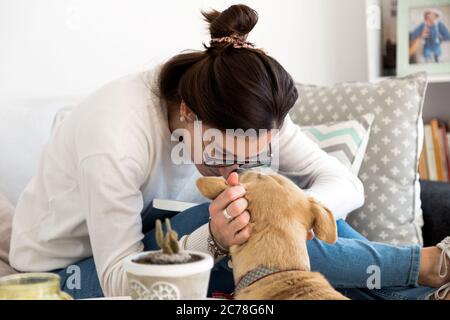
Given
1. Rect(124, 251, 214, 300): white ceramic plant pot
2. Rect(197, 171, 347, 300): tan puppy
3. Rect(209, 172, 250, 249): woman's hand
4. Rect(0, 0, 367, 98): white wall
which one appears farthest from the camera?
Rect(0, 0, 367, 98): white wall

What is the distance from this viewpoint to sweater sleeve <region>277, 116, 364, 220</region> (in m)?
1.41

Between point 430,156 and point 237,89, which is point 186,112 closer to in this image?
point 237,89

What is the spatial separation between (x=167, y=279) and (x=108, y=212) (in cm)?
46

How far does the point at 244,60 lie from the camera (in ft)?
3.56

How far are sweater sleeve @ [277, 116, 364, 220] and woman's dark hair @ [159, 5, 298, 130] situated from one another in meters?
0.30

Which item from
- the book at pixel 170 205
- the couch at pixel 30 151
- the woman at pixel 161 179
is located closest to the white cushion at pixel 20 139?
the couch at pixel 30 151

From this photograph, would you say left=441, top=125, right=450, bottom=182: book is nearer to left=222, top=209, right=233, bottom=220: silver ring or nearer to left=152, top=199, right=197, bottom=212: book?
left=152, top=199, right=197, bottom=212: book

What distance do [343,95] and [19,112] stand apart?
0.95 m

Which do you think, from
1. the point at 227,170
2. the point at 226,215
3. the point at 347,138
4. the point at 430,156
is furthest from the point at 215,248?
the point at 430,156

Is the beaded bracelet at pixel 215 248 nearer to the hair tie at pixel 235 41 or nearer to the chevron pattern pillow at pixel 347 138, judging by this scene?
the hair tie at pixel 235 41

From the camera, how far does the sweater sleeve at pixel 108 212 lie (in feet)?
3.56

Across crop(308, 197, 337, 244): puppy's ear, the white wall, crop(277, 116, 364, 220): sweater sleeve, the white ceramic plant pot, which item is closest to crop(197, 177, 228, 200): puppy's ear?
crop(308, 197, 337, 244): puppy's ear
